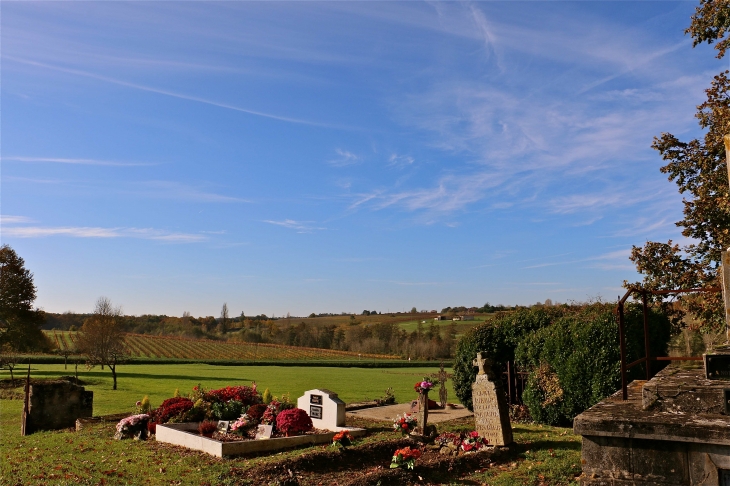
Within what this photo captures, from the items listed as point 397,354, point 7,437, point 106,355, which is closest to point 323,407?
point 7,437

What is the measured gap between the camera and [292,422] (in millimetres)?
14195

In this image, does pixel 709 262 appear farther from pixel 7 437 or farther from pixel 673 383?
A: pixel 7 437

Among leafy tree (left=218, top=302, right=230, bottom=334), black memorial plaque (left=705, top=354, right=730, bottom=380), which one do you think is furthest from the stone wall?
leafy tree (left=218, top=302, right=230, bottom=334)

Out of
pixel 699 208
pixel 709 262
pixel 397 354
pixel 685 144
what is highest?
pixel 685 144

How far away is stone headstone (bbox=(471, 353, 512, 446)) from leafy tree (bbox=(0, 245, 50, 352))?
36.1m

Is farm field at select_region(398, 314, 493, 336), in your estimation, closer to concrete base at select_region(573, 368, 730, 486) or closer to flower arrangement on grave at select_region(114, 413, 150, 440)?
flower arrangement on grave at select_region(114, 413, 150, 440)

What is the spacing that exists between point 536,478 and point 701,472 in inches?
220

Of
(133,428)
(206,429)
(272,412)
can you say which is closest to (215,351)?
(133,428)

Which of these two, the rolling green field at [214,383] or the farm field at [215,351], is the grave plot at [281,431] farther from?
the farm field at [215,351]

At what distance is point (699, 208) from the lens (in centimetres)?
1493

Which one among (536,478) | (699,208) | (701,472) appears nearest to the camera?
(701,472)

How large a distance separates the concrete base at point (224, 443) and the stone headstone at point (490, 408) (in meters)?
3.38

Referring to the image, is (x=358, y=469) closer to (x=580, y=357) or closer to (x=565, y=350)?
(x=580, y=357)

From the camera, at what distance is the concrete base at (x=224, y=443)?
493 inches
